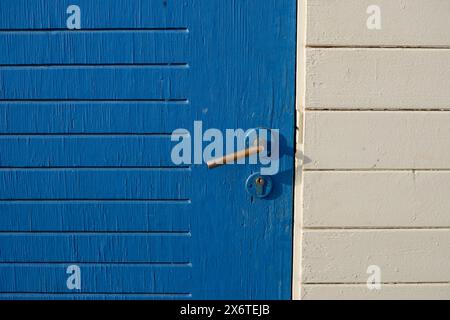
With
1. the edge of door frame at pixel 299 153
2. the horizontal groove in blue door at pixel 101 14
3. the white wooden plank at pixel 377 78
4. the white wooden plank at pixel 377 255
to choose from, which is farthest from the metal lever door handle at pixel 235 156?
the horizontal groove in blue door at pixel 101 14

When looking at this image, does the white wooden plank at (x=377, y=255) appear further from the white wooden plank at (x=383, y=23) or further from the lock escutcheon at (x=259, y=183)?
the white wooden plank at (x=383, y=23)

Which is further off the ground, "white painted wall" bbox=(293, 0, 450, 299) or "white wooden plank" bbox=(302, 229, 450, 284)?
"white painted wall" bbox=(293, 0, 450, 299)

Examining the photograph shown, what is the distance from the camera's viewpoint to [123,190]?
6.73 feet

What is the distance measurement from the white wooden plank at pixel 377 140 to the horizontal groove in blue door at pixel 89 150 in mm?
594

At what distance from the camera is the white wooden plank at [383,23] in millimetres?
1923

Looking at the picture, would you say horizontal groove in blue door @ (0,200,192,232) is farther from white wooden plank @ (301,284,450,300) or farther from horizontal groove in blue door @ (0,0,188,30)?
horizontal groove in blue door @ (0,0,188,30)

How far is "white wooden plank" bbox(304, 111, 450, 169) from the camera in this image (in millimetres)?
1978

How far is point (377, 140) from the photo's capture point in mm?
1989

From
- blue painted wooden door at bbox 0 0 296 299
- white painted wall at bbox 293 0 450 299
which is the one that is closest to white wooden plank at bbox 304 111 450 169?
white painted wall at bbox 293 0 450 299

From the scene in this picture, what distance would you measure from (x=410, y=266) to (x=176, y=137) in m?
1.10

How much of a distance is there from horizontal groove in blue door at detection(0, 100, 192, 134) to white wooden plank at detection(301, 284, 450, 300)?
893 millimetres

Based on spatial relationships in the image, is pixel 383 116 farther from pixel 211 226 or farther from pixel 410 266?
pixel 211 226

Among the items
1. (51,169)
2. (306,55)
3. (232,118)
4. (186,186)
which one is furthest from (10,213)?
(306,55)

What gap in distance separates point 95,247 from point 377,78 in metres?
1.34
